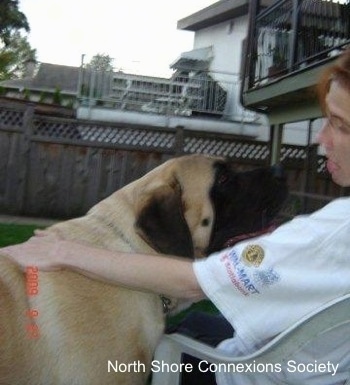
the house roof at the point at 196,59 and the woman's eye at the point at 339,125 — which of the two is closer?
the woman's eye at the point at 339,125

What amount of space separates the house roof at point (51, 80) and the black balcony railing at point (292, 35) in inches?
1031

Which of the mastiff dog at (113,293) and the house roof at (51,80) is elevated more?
the house roof at (51,80)

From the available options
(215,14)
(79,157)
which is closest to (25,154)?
(79,157)

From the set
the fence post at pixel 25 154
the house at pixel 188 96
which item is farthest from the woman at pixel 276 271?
the house at pixel 188 96

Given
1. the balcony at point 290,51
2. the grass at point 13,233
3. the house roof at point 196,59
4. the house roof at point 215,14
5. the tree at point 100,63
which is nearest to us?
the grass at point 13,233

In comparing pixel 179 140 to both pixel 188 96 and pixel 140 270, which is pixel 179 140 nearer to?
pixel 188 96

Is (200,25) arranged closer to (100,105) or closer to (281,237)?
(100,105)

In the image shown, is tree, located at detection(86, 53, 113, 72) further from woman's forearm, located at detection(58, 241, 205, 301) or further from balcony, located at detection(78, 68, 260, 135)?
woman's forearm, located at detection(58, 241, 205, 301)

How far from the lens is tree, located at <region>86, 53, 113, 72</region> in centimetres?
1628

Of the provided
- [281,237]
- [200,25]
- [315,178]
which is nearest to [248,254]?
[281,237]

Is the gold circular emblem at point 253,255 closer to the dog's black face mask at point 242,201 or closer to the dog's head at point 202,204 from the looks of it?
the dog's head at point 202,204

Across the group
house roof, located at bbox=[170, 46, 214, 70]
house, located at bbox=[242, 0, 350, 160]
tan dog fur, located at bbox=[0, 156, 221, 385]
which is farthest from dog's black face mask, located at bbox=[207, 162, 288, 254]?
house roof, located at bbox=[170, 46, 214, 70]

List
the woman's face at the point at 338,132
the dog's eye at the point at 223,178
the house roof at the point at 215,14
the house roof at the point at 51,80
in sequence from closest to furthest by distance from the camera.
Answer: the woman's face at the point at 338,132 → the dog's eye at the point at 223,178 → the house roof at the point at 215,14 → the house roof at the point at 51,80

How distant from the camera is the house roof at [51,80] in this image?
118 ft
